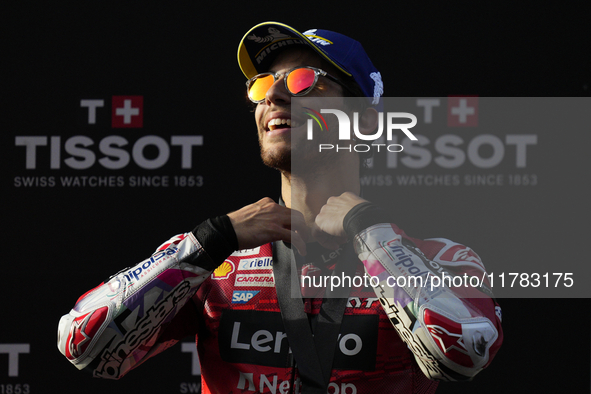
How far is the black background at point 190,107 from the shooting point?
2.73 m

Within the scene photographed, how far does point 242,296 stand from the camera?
1.58m

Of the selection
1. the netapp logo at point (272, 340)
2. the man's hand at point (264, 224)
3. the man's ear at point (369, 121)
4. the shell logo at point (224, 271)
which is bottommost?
the netapp logo at point (272, 340)

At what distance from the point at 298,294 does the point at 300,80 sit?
695 millimetres

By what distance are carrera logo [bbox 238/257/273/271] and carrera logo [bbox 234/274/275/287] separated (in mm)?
31

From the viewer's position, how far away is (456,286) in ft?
4.36

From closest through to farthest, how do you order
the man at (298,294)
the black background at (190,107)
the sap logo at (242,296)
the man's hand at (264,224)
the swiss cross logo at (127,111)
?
the man at (298,294) < the man's hand at (264,224) < the sap logo at (242,296) < the black background at (190,107) < the swiss cross logo at (127,111)

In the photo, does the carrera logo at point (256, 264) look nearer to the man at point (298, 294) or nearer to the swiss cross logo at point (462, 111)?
the man at point (298, 294)

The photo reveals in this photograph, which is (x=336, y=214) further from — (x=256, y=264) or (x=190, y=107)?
(x=190, y=107)

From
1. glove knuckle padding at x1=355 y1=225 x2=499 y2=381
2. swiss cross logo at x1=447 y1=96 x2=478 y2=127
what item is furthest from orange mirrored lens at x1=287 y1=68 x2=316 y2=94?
swiss cross logo at x1=447 y1=96 x2=478 y2=127

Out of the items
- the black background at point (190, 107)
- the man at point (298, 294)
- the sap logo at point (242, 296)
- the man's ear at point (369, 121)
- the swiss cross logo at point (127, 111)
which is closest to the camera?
the man at point (298, 294)

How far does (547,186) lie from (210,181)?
73.3 inches

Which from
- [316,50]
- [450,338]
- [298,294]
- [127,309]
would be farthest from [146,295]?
[316,50]

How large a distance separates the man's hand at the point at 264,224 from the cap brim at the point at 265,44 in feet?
1.80

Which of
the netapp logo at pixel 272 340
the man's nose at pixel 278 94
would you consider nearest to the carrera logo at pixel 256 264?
the netapp logo at pixel 272 340
